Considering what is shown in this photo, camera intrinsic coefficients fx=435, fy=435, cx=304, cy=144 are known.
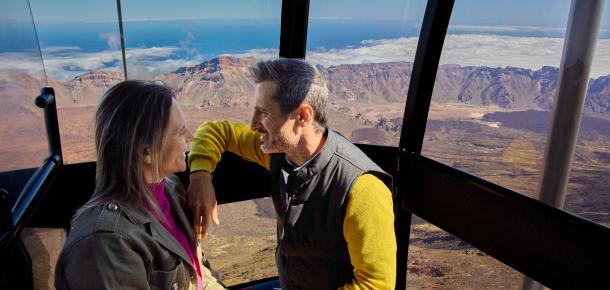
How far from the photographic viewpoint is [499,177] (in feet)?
7.55

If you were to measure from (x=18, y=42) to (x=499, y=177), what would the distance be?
7.58ft

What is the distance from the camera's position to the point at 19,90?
1.68m

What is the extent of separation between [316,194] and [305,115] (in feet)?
1.06

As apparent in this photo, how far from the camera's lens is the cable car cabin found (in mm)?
1801

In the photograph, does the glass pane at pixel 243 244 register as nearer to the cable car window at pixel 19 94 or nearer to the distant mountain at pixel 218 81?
the distant mountain at pixel 218 81

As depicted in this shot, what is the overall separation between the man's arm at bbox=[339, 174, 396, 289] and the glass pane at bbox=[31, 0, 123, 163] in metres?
1.36

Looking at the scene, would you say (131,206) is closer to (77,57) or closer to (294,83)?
(294,83)

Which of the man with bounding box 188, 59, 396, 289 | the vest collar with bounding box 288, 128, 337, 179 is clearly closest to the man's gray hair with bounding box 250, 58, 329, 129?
the man with bounding box 188, 59, 396, 289

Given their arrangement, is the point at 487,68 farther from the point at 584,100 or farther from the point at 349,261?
the point at 349,261

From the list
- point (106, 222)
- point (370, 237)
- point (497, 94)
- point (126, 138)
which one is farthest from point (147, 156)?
point (497, 94)

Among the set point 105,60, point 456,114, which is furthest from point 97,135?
point 456,114

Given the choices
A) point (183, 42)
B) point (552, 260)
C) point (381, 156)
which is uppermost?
point (183, 42)

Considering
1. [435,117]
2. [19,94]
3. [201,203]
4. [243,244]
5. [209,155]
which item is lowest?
[243,244]

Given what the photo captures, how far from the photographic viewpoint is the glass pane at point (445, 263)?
111 inches
